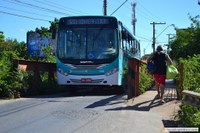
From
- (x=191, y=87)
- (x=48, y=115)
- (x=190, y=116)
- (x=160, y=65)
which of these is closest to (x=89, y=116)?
(x=48, y=115)

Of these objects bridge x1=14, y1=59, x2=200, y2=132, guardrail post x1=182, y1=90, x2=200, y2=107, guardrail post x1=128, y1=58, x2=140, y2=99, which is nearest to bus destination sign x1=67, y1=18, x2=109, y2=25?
bridge x1=14, y1=59, x2=200, y2=132

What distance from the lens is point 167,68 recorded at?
1366cm

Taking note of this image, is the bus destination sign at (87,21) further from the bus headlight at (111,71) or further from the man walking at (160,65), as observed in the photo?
the man walking at (160,65)

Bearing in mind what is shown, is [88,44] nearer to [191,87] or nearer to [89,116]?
[191,87]

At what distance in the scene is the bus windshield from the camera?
17.7 m

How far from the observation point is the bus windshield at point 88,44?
17.7 metres

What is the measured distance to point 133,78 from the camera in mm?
14680

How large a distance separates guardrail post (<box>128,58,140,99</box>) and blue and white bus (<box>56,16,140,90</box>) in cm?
270

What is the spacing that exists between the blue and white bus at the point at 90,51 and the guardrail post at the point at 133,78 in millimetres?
2705

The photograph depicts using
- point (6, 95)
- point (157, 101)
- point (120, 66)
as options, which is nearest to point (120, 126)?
point (157, 101)

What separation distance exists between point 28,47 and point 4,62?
25942 mm

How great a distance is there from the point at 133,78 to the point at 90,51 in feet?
11.8

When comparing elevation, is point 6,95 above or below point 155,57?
below

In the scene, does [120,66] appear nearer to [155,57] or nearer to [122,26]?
[122,26]
